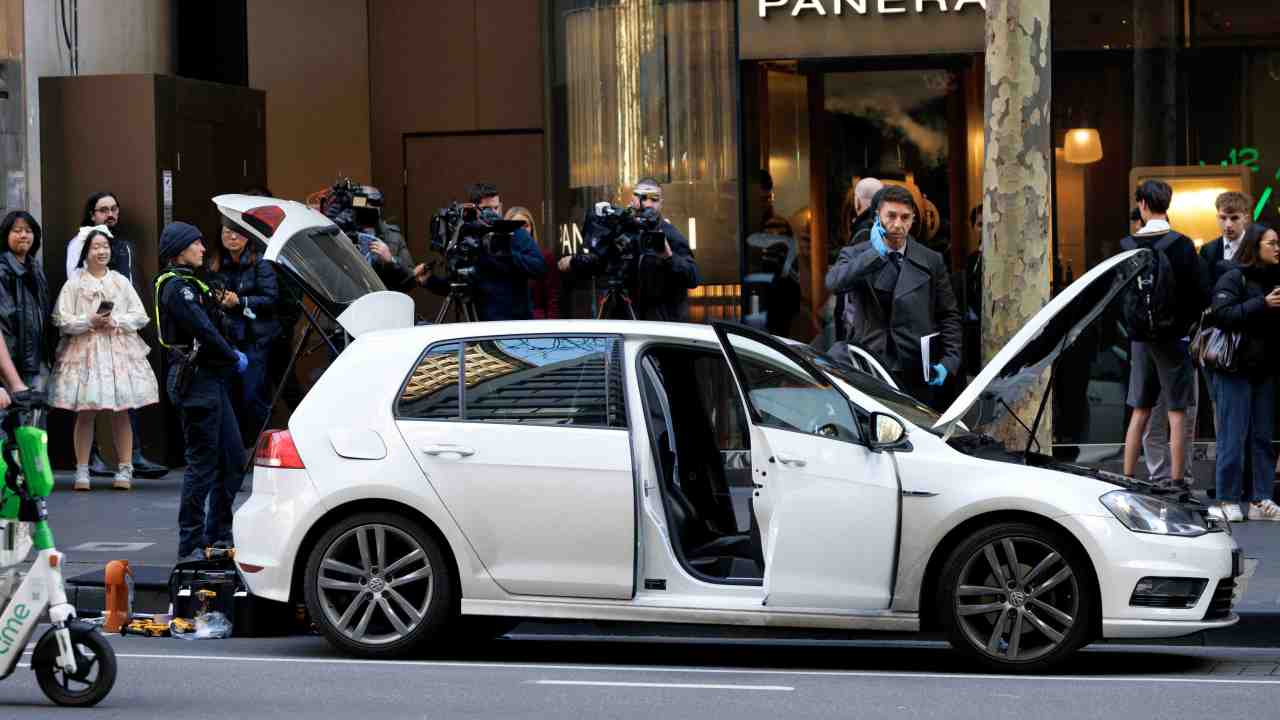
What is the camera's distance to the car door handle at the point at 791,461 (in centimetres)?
841

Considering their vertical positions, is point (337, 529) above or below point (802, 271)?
below

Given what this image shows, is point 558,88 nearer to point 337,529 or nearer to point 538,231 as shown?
point 538,231

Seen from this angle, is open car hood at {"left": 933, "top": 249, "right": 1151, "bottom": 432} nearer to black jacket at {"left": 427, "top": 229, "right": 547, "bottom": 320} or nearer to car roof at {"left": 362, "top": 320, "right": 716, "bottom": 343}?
car roof at {"left": 362, "top": 320, "right": 716, "bottom": 343}

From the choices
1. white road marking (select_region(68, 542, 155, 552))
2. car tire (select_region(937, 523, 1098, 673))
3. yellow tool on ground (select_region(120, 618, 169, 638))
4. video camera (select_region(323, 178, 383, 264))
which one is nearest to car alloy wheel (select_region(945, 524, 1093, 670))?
car tire (select_region(937, 523, 1098, 673))

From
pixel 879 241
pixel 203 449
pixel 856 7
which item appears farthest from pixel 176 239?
pixel 856 7

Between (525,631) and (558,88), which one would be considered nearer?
(525,631)

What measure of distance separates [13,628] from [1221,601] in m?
4.76

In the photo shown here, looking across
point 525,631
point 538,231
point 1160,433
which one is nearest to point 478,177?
point 538,231

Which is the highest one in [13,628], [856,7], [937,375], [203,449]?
[856,7]

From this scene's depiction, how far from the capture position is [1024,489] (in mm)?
8305

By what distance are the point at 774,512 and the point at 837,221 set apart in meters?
6.59

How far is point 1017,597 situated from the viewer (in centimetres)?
835

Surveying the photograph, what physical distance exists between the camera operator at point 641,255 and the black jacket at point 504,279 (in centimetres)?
23

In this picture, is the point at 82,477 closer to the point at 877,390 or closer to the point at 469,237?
the point at 469,237
